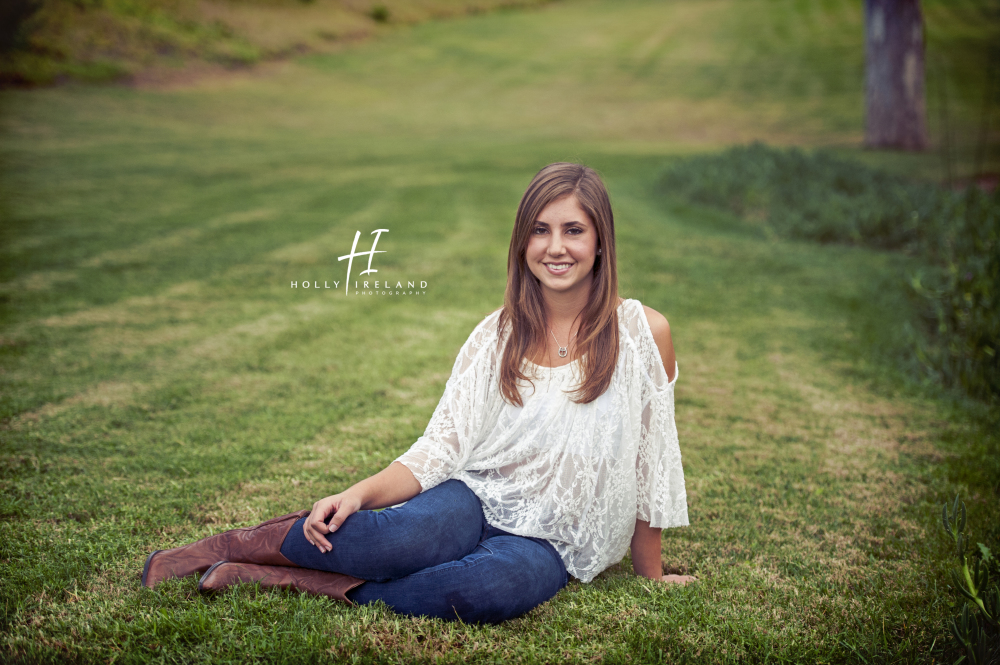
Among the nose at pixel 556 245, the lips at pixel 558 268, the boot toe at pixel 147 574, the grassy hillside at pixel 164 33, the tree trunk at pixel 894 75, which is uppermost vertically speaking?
the grassy hillside at pixel 164 33

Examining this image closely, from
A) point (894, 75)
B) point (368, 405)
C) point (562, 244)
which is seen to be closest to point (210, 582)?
point (562, 244)

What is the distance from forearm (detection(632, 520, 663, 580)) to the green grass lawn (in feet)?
0.27

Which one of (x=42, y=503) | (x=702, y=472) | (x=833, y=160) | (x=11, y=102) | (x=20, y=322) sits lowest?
(x=702, y=472)

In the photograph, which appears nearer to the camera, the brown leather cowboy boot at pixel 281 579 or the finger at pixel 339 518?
the finger at pixel 339 518

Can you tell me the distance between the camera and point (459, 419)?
8.86 feet

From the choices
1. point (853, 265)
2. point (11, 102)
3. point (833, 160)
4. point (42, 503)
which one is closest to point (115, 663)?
point (42, 503)

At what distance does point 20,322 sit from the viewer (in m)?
6.02

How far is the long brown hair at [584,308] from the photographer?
2639mm

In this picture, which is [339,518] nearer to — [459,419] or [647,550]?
[459,419]

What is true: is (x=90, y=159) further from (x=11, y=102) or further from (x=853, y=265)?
(x=853, y=265)

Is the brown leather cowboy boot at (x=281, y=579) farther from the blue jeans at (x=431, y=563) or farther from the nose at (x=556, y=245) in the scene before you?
the nose at (x=556, y=245)

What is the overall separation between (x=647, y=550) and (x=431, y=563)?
0.85m

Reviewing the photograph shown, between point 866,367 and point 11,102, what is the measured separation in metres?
19.6

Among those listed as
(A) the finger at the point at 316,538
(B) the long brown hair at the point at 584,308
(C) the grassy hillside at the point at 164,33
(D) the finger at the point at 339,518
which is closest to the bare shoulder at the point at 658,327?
(B) the long brown hair at the point at 584,308
